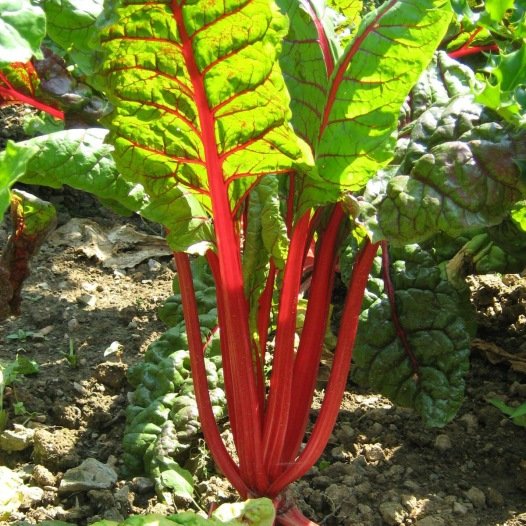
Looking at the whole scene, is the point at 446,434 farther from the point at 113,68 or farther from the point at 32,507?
the point at 113,68

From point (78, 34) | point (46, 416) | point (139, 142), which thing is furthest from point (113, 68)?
point (46, 416)

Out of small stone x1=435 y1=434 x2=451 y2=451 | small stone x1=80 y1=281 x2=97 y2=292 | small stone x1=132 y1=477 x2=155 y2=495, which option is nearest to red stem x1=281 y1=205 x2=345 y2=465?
small stone x1=132 y1=477 x2=155 y2=495

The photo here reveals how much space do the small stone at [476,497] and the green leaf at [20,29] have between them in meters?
1.43

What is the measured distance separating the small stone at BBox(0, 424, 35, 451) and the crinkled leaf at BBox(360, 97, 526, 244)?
3.44ft

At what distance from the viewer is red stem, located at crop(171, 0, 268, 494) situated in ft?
5.50

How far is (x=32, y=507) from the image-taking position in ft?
6.46

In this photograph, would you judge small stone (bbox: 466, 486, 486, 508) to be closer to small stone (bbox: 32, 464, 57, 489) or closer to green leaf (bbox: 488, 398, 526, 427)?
green leaf (bbox: 488, 398, 526, 427)

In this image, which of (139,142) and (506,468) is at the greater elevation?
(139,142)

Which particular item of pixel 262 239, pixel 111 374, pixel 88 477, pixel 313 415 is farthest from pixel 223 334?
pixel 111 374

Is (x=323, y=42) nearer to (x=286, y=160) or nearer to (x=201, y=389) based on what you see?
(x=286, y=160)

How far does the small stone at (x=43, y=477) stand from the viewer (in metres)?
2.04

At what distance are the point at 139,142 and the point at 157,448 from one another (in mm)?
810

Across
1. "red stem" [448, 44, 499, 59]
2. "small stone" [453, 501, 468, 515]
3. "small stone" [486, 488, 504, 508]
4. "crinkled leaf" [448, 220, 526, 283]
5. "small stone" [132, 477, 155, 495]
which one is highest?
"red stem" [448, 44, 499, 59]

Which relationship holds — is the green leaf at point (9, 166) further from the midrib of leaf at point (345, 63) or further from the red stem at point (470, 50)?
the red stem at point (470, 50)
